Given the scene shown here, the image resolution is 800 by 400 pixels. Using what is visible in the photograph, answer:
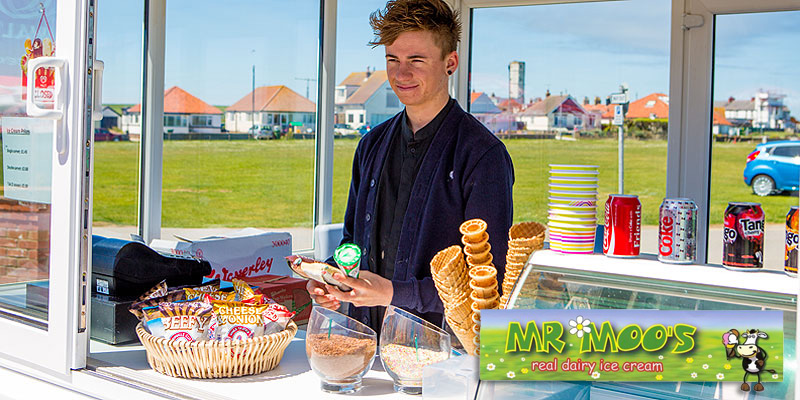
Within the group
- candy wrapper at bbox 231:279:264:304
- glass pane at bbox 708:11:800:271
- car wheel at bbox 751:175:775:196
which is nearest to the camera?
candy wrapper at bbox 231:279:264:304

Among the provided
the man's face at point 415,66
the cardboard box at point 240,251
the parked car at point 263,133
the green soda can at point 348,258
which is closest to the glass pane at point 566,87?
the parked car at point 263,133

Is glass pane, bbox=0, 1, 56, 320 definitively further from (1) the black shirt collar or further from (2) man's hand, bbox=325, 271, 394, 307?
(1) the black shirt collar

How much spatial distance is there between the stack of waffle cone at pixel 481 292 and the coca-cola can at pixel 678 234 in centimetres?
30

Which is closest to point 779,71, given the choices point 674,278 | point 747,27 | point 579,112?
point 747,27

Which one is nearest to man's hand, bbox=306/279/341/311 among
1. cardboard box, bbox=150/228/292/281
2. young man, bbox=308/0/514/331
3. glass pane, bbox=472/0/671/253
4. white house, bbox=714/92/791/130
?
young man, bbox=308/0/514/331

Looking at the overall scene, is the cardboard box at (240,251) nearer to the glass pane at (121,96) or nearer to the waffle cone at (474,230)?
the glass pane at (121,96)

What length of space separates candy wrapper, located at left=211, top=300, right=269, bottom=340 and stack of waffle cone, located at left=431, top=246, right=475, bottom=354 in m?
0.44

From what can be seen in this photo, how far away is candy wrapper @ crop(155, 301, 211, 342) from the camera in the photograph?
156 cm

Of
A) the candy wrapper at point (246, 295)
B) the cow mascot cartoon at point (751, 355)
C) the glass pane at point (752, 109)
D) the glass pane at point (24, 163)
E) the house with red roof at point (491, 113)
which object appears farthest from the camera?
the house with red roof at point (491, 113)

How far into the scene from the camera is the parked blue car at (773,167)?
3717mm

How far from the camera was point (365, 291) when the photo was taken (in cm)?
163

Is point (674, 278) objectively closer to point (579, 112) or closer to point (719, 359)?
point (719, 359)

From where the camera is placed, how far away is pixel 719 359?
1.14 metres

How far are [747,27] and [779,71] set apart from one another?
0.28 m
